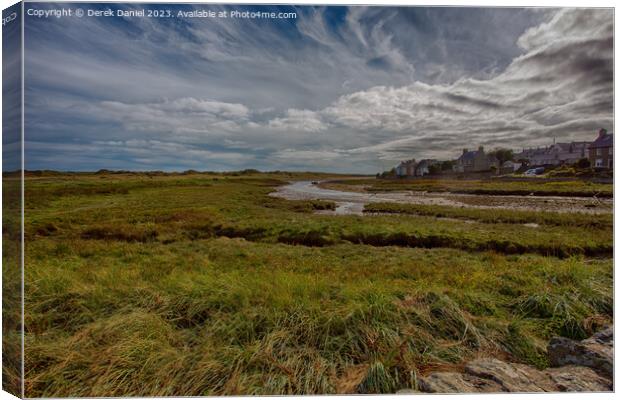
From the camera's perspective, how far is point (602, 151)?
441 centimetres

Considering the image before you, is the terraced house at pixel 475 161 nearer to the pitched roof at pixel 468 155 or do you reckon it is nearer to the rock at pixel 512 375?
the pitched roof at pixel 468 155

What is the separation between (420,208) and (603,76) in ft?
9.03

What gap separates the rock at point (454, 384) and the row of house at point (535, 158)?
240cm

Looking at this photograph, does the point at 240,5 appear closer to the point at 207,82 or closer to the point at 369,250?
the point at 207,82

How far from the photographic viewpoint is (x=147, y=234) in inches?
180

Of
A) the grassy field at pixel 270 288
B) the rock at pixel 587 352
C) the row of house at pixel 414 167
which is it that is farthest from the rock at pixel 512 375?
the row of house at pixel 414 167

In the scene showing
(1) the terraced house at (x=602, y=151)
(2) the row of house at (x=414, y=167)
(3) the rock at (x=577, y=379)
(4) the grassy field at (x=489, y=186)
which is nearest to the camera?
(3) the rock at (x=577, y=379)

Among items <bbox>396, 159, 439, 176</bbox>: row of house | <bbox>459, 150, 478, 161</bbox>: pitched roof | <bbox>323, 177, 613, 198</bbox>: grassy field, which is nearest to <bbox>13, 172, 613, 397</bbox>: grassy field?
<bbox>323, 177, 613, 198</bbox>: grassy field

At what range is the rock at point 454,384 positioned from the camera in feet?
11.7

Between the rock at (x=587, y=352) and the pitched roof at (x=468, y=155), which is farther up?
the pitched roof at (x=468, y=155)

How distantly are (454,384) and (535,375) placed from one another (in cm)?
87

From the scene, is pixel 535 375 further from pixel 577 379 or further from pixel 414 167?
pixel 414 167

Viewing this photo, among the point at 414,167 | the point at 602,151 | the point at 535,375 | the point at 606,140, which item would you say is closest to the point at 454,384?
the point at 535,375

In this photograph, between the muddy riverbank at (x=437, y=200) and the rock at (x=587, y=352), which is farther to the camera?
the muddy riverbank at (x=437, y=200)
